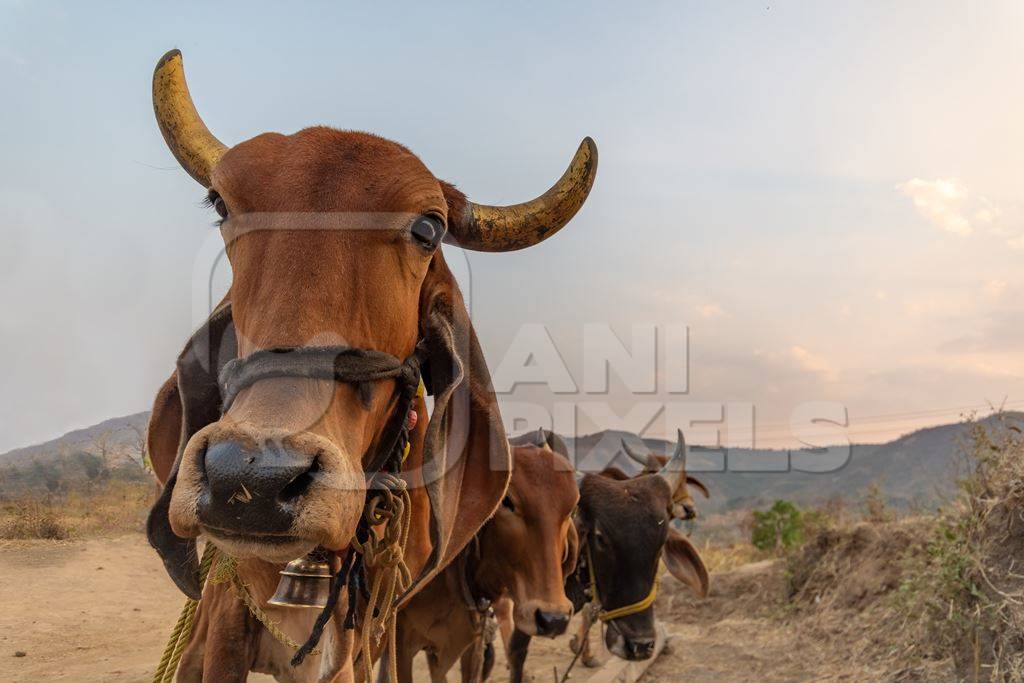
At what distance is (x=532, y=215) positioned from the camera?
2.81 meters

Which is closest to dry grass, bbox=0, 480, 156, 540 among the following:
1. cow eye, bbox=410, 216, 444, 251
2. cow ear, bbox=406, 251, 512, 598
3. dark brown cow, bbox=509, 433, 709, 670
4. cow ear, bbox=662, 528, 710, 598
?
dark brown cow, bbox=509, 433, 709, 670

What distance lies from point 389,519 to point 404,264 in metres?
0.74

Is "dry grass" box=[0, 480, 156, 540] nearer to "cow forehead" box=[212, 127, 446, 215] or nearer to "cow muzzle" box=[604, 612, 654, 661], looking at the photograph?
"cow muzzle" box=[604, 612, 654, 661]

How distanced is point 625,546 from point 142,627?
646 centimetres

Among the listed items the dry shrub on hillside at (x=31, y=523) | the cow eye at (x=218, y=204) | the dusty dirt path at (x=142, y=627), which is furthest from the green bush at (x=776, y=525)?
the cow eye at (x=218, y=204)

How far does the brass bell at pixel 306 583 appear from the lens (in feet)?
7.69

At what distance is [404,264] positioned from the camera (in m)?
2.21

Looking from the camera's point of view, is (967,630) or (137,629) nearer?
(967,630)

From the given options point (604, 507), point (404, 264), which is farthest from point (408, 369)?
point (604, 507)

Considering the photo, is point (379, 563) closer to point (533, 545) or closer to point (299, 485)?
Answer: point (299, 485)

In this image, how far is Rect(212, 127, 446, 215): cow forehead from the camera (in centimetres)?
213

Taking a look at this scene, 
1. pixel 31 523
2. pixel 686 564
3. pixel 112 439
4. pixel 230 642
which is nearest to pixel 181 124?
pixel 230 642

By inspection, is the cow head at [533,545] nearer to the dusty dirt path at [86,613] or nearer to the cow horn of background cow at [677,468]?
the cow horn of background cow at [677,468]

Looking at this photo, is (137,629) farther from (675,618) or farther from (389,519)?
(389,519)
